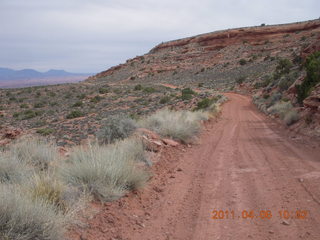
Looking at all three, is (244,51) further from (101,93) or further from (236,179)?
(236,179)

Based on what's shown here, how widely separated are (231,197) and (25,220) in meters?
3.09

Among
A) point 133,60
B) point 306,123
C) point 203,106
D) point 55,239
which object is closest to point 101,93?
point 203,106

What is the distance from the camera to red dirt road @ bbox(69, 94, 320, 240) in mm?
3553

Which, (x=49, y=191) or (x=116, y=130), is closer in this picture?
(x=49, y=191)

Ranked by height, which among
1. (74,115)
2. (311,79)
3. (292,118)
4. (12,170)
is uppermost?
(311,79)

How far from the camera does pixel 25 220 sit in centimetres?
284

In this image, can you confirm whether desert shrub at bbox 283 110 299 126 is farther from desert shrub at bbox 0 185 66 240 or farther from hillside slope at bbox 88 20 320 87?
hillside slope at bbox 88 20 320 87

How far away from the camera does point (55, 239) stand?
2.92 meters

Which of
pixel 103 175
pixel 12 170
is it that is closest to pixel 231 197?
pixel 103 175

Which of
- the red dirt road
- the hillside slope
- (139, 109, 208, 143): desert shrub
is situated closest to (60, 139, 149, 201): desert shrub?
the red dirt road

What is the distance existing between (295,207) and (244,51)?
59.4m

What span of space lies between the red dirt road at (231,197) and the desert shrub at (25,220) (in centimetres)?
72

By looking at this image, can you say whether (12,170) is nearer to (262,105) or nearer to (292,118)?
(292,118)
